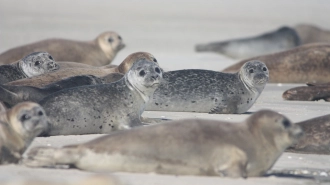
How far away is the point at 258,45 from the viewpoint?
779 inches

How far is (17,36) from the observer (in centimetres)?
1939

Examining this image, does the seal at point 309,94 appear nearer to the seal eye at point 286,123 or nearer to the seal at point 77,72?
the seal at point 77,72

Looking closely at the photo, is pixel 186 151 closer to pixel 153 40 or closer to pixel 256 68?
pixel 256 68

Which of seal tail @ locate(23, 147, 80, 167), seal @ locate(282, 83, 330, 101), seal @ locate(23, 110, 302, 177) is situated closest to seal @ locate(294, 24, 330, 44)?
seal @ locate(282, 83, 330, 101)

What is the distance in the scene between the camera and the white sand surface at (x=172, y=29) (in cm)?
596

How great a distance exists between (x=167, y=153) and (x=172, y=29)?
1714 cm

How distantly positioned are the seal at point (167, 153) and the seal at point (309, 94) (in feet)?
15.5

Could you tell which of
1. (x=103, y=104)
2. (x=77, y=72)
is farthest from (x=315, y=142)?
(x=77, y=72)

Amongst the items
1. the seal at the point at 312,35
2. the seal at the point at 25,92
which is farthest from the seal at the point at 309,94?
the seal at the point at 312,35

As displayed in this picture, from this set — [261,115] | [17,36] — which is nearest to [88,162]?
[261,115]

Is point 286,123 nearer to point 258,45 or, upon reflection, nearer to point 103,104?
point 103,104

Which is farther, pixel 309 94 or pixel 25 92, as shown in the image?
pixel 309 94

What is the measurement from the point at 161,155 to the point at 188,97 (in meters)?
4.19

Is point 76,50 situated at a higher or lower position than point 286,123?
lower
